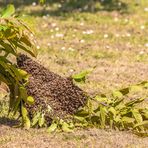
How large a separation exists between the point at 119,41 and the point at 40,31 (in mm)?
2903

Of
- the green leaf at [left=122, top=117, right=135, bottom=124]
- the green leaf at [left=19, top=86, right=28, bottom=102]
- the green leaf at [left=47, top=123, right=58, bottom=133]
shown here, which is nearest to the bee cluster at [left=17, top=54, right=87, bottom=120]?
the green leaf at [left=47, top=123, right=58, bottom=133]

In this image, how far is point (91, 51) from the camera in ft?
54.0

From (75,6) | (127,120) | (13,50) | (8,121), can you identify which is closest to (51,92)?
(8,121)

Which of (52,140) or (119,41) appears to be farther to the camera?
(119,41)

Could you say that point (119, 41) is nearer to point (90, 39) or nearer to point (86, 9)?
point (90, 39)

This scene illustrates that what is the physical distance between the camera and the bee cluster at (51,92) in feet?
27.2

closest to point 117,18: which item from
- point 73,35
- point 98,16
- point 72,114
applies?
point 98,16

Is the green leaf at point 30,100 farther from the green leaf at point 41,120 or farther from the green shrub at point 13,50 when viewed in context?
the green leaf at point 41,120

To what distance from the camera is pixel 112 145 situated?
7348mm

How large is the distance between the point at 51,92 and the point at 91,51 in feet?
26.7

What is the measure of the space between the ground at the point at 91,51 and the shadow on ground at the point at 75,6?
0.13 feet

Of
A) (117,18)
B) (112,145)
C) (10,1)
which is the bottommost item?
(112,145)

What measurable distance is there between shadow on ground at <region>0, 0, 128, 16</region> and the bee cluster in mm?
14812

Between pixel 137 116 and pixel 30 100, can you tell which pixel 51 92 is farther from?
pixel 137 116
